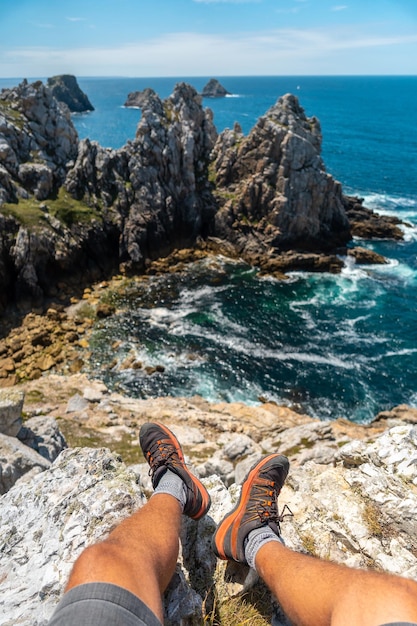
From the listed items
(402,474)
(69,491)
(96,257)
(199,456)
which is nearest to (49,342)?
(96,257)

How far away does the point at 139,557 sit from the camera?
414cm

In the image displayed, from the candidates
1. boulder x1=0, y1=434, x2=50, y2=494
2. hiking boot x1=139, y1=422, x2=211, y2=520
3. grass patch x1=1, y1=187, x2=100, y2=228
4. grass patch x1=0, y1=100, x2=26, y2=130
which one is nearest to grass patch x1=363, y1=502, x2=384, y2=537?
hiking boot x1=139, y1=422, x2=211, y2=520

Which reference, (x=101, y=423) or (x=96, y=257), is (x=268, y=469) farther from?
(x=96, y=257)

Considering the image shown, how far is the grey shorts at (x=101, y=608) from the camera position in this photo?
3227 millimetres

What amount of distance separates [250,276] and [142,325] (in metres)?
15.2

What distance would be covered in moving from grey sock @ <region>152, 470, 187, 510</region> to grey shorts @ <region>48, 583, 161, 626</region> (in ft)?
8.21

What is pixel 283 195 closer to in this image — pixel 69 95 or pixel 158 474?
pixel 158 474

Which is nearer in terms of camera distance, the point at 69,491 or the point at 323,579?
the point at 323,579

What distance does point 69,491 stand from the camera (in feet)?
21.6

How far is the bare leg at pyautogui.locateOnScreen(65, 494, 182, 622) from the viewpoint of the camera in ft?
12.0

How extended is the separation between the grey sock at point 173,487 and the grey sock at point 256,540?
1169 mm

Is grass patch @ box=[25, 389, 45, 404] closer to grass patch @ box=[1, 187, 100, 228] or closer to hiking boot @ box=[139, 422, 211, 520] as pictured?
hiking boot @ box=[139, 422, 211, 520]

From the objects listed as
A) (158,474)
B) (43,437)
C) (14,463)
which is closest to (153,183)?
(43,437)

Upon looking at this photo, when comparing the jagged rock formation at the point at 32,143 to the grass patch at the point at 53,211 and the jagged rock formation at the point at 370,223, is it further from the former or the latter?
the jagged rock formation at the point at 370,223
